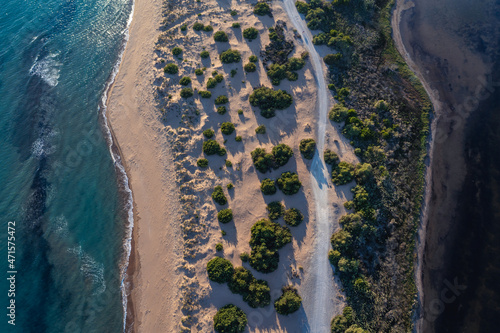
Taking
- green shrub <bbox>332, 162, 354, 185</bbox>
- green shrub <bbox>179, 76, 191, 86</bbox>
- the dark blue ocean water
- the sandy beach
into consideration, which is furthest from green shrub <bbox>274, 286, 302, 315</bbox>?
green shrub <bbox>179, 76, 191, 86</bbox>

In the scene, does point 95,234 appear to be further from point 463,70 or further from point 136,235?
point 463,70

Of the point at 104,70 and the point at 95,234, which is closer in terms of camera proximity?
the point at 95,234

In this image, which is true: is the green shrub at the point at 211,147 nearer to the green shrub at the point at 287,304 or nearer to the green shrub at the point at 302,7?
the green shrub at the point at 287,304

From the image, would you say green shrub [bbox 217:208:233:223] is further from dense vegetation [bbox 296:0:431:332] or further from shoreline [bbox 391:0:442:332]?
shoreline [bbox 391:0:442:332]

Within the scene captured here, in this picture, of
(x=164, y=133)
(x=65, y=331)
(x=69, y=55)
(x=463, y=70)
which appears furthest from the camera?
(x=69, y=55)

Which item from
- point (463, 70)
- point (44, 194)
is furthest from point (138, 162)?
point (463, 70)

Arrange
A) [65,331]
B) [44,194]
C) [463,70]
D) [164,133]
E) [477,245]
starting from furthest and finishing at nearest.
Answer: [463,70], [164,133], [44,194], [477,245], [65,331]

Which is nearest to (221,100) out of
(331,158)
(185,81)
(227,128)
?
(227,128)

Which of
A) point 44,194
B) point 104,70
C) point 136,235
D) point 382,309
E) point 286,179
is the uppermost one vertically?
point 104,70
